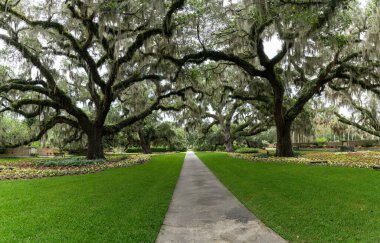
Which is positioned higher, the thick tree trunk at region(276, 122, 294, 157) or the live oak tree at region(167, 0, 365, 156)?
the live oak tree at region(167, 0, 365, 156)

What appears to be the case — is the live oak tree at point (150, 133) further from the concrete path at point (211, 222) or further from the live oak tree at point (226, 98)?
the concrete path at point (211, 222)

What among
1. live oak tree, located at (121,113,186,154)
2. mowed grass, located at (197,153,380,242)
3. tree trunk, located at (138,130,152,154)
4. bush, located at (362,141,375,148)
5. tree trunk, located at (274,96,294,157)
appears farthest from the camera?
tree trunk, located at (138,130,152,154)

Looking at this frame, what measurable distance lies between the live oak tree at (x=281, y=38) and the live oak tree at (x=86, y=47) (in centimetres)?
209

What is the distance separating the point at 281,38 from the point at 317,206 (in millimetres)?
11233

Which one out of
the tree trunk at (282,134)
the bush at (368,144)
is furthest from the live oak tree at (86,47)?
the bush at (368,144)

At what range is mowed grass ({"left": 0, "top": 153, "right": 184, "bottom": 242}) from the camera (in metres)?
4.36

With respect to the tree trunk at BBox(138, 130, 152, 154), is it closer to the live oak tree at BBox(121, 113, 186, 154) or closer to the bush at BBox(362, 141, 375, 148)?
the live oak tree at BBox(121, 113, 186, 154)

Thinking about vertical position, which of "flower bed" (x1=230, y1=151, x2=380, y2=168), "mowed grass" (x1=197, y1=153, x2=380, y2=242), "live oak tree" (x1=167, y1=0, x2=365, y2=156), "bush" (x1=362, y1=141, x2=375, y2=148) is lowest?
"mowed grass" (x1=197, y1=153, x2=380, y2=242)

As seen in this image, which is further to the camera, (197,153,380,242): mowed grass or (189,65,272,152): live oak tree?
(189,65,272,152): live oak tree

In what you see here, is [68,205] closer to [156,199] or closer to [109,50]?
[156,199]

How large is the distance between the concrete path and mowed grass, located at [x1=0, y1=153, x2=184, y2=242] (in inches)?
9.9

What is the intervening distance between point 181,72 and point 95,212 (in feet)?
46.6

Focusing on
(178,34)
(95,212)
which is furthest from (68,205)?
(178,34)

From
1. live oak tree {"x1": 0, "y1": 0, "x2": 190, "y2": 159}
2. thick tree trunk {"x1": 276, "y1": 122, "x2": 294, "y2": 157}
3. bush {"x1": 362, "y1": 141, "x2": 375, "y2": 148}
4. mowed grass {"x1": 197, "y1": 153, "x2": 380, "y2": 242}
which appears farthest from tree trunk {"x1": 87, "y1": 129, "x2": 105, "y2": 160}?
bush {"x1": 362, "y1": 141, "x2": 375, "y2": 148}
